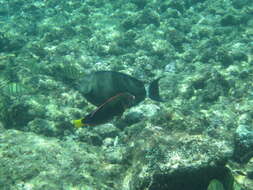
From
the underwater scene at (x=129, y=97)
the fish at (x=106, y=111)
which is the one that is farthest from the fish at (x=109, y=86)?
the fish at (x=106, y=111)

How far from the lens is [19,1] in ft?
52.4

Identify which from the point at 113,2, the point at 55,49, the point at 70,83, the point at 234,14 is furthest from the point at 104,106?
the point at 113,2

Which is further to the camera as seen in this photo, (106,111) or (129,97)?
(129,97)

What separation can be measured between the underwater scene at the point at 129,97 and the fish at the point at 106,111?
0.05 feet

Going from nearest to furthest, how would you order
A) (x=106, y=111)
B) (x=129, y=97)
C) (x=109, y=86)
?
(x=106, y=111)
(x=129, y=97)
(x=109, y=86)

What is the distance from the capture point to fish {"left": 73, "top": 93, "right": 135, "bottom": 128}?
3230mm

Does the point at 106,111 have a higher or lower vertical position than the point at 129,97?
lower

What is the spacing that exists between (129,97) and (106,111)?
0.37m

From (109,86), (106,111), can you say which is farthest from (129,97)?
(109,86)

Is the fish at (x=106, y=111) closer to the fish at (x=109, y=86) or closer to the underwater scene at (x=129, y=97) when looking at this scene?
the underwater scene at (x=129, y=97)

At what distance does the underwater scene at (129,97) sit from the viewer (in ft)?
11.7

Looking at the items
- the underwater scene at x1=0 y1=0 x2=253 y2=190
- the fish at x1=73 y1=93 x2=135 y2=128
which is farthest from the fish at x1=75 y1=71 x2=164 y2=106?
the fish at x1=73 y1=93 x2=135 y2=128

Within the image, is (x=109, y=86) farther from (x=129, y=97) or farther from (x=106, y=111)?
(x=106, y=111)

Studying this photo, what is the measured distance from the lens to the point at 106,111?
332 centimetres
